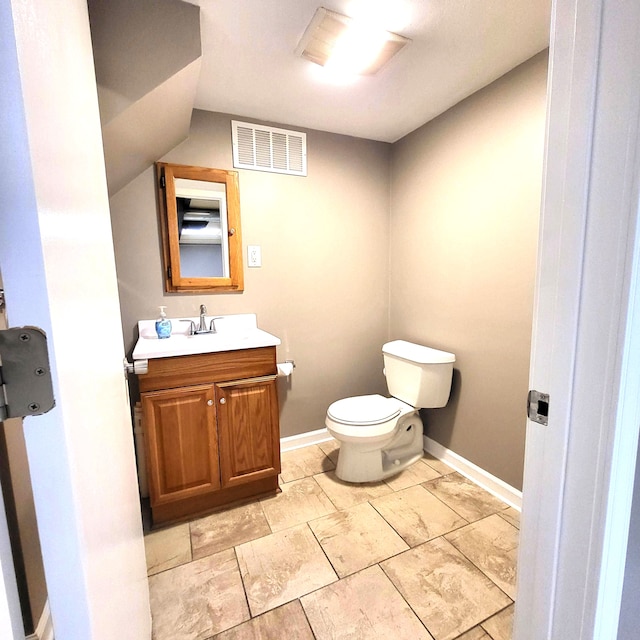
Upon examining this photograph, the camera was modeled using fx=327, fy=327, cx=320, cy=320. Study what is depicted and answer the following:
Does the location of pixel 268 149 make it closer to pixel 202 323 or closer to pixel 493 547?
pixel 202 323

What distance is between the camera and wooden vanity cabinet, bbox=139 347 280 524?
1497 mm

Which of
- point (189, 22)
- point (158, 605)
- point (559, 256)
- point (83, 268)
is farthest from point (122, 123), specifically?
point (158, 605)

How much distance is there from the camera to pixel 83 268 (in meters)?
0.56

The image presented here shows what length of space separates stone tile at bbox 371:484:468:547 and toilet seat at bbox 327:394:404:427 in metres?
0.42

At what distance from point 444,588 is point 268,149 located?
92.4 inches

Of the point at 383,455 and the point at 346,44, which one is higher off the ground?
the point at 346,44

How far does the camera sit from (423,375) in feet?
6.38

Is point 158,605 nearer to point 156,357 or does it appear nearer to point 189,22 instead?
point 156,357

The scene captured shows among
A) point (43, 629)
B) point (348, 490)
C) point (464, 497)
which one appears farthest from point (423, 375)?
point (43, 629)

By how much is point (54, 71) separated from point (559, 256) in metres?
0.87

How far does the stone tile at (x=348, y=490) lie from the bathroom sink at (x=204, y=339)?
89 centimetres

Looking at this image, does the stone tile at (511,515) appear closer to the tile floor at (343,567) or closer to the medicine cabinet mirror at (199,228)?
the tile floor at (343,567)

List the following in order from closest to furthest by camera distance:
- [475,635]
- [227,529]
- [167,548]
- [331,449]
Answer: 1. [475,635]
2. [167,548]
3. [227,529]
4. [331,449]

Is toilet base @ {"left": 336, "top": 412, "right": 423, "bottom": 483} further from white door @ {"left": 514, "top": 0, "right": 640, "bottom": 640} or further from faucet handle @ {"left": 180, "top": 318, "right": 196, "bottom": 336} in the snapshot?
white door @ {"left": 514, "top": 0, "right": 640, "bottom": 640}
